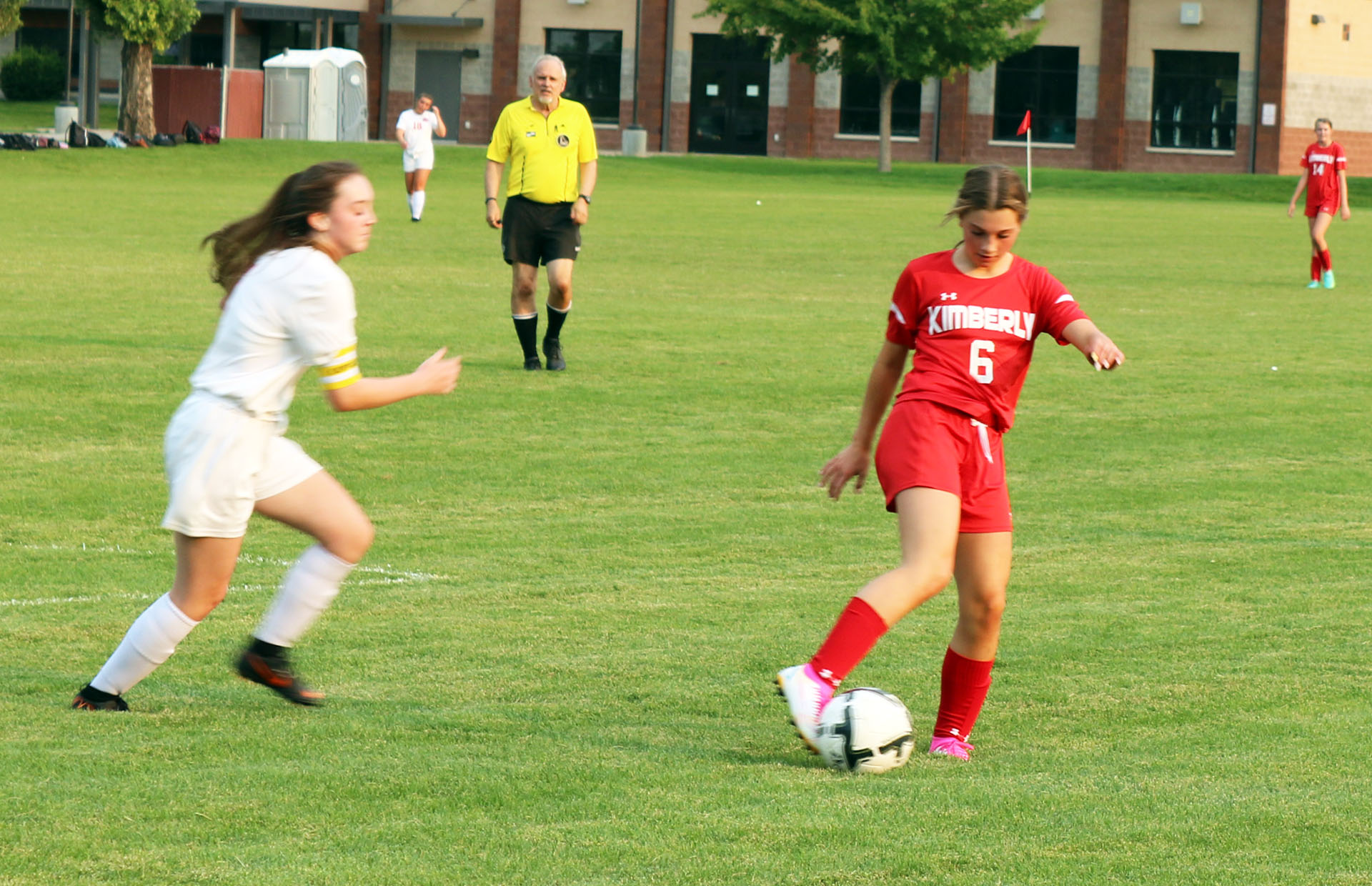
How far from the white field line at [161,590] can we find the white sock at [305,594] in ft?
6.07

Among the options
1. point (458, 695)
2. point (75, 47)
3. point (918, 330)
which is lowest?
point (458, 695)

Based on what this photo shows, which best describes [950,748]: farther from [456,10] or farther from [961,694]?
[456,10]

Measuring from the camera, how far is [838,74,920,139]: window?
62.8 metres

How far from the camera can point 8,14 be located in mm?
45562

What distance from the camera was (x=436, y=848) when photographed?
161 inches

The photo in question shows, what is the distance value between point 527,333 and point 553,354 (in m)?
0.26

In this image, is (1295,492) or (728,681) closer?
(728,681)

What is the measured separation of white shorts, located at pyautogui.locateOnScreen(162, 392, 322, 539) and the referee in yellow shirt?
8315mm

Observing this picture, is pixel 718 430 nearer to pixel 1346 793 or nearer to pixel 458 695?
pixel 458 695

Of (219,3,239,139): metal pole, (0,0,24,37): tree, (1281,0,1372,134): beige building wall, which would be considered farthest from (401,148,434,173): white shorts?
(1281,0,1372,134): beige building wall

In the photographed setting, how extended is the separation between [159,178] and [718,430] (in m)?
31.2

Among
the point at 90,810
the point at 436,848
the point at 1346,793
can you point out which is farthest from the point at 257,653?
the point at 1346,793

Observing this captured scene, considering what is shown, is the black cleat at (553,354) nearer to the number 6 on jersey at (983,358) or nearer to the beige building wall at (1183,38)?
the number 6 on jersey at (983,358)

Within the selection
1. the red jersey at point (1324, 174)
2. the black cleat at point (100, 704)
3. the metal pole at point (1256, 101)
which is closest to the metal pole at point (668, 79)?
the metal pole at point (1256, 101)
